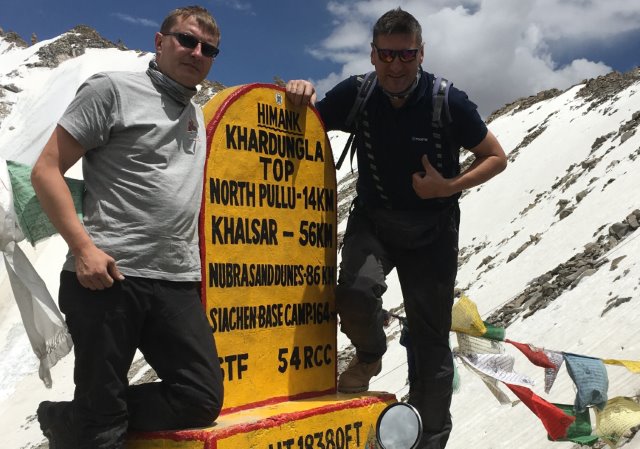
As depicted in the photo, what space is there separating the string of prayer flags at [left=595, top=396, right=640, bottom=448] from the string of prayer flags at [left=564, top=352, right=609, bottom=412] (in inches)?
2.1

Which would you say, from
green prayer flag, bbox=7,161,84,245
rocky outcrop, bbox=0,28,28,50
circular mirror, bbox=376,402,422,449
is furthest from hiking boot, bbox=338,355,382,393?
rocky outcrop, bbox=0,28,28,50

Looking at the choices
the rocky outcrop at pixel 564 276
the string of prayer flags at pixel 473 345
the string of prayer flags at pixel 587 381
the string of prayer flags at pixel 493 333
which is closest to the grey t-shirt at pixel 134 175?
the string of prayer flags at pixel 473 345

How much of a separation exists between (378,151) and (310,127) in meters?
0.38

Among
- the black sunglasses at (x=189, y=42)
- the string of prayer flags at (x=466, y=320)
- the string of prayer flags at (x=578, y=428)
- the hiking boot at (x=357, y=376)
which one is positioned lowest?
the string of prayer flags at (x=578, y=428)

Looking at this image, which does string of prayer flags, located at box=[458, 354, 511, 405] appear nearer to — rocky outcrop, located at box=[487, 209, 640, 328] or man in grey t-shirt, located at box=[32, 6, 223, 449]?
man in grey t-shirt, located at box=[32, 6, 223, 449]

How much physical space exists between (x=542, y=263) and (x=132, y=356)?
9628 millimetres

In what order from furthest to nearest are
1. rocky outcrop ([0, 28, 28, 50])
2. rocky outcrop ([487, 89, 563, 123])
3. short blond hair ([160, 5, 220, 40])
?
rocky outcrop ([0, 28, 28, 50])
rocky outcrop ([487, 89, 563, 123])
short blond hair ([160, 5, 220, 40])

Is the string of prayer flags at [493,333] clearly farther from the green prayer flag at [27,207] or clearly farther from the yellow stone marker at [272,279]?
the green prayer flag at [27,207]

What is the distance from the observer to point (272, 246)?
363 cm

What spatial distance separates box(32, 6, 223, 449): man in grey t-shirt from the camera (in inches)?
110

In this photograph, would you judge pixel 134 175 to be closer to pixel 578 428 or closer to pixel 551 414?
pixel 551 414

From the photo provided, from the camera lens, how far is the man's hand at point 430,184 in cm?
364

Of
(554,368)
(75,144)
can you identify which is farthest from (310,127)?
(554,368)

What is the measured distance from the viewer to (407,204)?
150 inches
